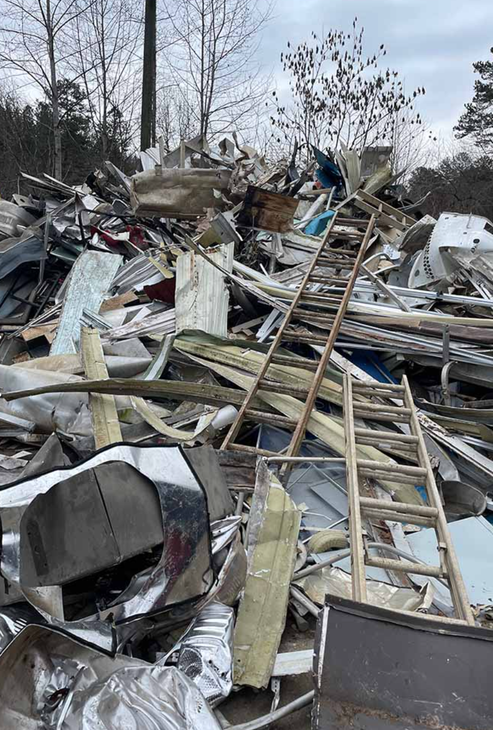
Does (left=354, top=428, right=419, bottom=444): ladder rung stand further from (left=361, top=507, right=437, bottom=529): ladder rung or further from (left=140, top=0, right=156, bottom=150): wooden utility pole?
(left=140, top=0, right=156, bottom=150): wooden utility pole

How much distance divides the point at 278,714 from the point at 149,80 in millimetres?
15605

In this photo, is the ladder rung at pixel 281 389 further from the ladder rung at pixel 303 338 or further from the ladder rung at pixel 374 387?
the ladder rung at pixel 303 338

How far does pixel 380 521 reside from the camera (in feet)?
10.6

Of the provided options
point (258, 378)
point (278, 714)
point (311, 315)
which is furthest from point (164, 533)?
point (311, 315)

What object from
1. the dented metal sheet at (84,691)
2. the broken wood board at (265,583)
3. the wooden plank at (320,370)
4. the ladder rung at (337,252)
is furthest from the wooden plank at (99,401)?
the ladder rung at (337,252)

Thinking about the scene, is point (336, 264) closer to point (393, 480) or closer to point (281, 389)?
point (281, 389)

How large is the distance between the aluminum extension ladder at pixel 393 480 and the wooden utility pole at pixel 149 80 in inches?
486

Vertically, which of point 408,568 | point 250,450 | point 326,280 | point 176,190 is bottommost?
point 408,568

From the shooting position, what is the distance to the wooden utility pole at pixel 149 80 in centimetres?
1402

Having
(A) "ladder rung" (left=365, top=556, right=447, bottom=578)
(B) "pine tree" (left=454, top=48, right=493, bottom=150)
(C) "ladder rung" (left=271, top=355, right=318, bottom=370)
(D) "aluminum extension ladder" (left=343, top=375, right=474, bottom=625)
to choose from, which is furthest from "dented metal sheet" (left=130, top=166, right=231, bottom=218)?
(B) "pine tree" (left=454, top=48, right=493, bottom=150)

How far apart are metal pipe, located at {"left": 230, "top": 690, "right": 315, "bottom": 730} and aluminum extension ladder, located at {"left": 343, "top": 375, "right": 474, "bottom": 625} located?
43cm

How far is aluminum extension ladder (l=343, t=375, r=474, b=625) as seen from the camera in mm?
2305

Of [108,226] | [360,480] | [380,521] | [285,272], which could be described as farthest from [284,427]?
[108,226]

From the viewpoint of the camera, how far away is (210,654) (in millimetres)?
2084
